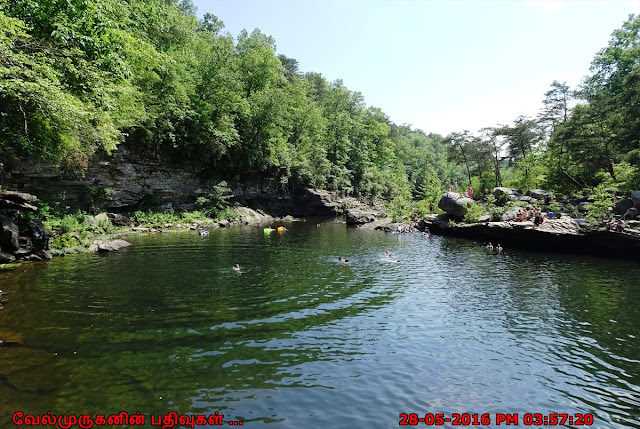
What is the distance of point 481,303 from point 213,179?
37674 mm

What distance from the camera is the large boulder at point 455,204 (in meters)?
35.1

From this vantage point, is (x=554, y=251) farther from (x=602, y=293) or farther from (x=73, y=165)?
(x=73, y=165)

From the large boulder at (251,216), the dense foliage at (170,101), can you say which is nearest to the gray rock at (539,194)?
the large boulder at (251,216)

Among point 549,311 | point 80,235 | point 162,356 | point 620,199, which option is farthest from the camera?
point 620,199

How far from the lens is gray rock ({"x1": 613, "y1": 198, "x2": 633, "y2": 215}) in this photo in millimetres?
25484

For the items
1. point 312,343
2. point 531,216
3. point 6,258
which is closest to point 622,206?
point 531,216

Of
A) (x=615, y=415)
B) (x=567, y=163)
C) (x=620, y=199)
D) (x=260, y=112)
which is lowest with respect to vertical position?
(x=615, y=415)

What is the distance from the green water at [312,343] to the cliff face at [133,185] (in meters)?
12.5

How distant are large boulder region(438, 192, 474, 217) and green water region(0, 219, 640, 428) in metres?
16.7

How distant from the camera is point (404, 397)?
719cm

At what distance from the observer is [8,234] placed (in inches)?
675

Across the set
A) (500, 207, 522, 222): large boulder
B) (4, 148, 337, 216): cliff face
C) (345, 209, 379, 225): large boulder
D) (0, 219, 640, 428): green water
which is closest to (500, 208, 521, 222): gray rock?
(500, 207, 522, 222): large boulder

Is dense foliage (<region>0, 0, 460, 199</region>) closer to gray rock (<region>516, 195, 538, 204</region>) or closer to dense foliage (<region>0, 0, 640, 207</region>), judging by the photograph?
dense foliage (<region>0, 0, 640, 207</region>)

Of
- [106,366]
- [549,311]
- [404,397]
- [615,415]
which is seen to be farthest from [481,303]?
[106,366]
